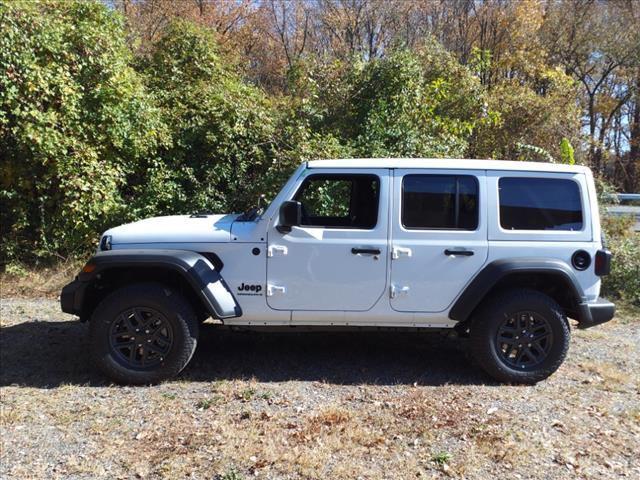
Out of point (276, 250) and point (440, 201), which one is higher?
point (440, 201)

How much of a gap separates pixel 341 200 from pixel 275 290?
159 centimetres

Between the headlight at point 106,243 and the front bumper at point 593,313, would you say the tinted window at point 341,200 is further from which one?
the front bumper at point 593,313

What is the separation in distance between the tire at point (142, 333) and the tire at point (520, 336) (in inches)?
93.4

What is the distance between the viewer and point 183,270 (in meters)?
4.54

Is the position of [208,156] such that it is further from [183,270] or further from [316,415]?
[316,415]

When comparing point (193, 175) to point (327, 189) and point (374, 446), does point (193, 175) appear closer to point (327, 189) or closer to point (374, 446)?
point (327, 189)

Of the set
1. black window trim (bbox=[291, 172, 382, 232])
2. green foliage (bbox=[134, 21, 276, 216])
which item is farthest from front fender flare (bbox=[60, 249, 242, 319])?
green foliage (bbox=[134, 21, 276, 216])

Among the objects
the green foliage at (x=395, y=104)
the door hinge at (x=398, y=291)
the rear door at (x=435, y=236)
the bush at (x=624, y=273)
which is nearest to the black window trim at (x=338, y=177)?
the rear door at (x=435, y=236)

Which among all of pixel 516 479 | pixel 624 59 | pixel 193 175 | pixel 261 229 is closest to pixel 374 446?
pixel 516 479

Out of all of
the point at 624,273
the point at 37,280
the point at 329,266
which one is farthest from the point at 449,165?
the point at 37,280

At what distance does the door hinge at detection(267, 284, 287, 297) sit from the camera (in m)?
4.71

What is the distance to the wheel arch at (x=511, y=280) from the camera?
4.67m

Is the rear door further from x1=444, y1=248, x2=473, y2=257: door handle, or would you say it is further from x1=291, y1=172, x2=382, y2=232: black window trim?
x1=291, y1=172, x2=382, y2=232: black window trim

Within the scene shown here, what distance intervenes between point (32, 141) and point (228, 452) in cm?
593
